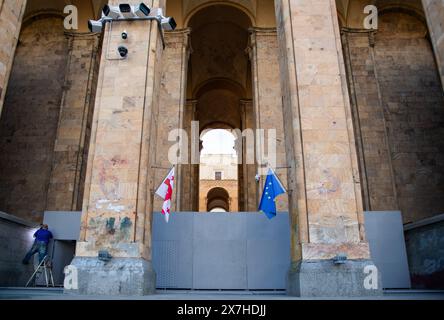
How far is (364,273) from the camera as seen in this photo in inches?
295

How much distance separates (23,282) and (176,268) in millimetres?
4845

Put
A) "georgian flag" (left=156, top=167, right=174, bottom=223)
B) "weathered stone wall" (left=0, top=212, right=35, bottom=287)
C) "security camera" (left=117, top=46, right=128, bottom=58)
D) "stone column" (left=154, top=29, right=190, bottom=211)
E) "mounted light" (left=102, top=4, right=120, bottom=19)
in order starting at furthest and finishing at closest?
"stone column" (left=154, top=29, right=190, bottom=211) → "weathered stone wall" (left=0, top=212, right=35, bottom=287) → "mounted light" (left=102, top=4, right=120, bottom=19) → "security camera" (left=117, top=46, right=128, bottom=58) → "georgian flag" (left=156, top=167, right=174, bottom=223)

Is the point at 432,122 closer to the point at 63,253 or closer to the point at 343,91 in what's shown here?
the point at 343,91

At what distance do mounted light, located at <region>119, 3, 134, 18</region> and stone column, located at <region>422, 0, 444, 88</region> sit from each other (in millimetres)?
7706

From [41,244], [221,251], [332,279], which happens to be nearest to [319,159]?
[332,279]

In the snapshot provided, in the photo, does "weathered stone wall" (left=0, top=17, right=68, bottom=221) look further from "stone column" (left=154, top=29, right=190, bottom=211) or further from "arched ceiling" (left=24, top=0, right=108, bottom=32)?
"stone column" (left=154, top=29, right=190, bottom=211)

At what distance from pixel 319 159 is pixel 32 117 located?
12.6m

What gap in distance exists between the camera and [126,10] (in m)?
9.58

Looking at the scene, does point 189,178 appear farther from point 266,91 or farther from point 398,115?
point 398,115

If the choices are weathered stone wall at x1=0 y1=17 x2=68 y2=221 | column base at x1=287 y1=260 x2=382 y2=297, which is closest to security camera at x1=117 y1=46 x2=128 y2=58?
column base at x1=287 y1=260 x2=382 y2=297

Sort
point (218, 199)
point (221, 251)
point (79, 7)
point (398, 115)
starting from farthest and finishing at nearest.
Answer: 1. point (218, 199)
2. point (79, 7)
3. point (398, 115)
4. point (221, 251)

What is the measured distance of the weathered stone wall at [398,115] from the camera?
14.2m

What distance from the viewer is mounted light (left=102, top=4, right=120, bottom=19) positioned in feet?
31.8

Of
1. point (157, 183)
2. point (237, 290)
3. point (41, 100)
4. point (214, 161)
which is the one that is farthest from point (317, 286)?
point (214, 161)
